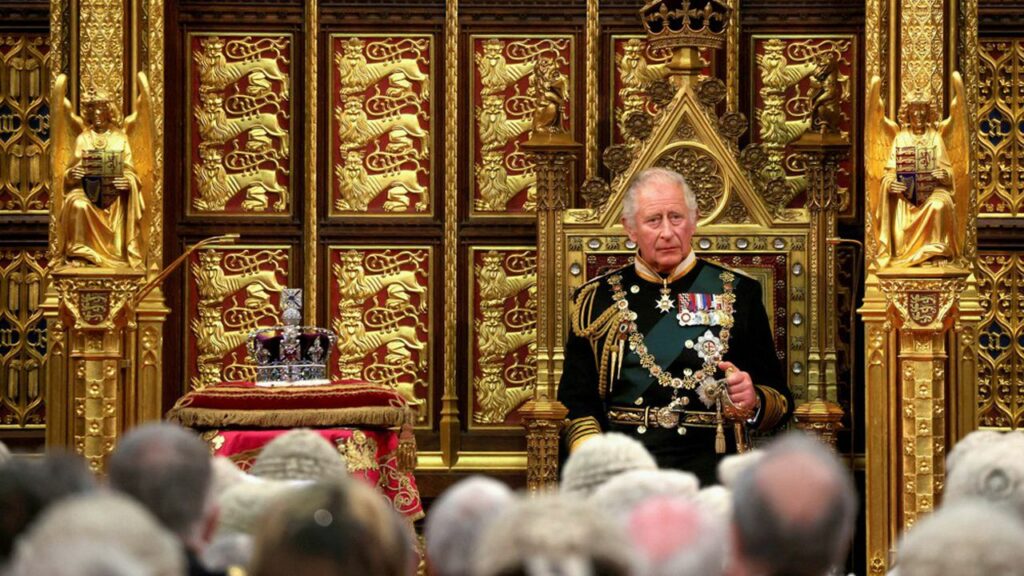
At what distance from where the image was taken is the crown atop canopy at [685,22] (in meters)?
7.83

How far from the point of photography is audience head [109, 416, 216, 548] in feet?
11.5

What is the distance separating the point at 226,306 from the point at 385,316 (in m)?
0.71

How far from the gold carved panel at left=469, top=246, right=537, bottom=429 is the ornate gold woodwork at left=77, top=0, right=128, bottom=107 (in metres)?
1.73

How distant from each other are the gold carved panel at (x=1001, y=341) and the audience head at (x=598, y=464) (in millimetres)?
4400

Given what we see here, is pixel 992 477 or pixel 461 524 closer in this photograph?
pixel 461 524

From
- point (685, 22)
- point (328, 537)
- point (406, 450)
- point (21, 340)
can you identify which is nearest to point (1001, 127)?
point (685, 22)

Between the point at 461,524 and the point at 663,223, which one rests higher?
the point at 663,223

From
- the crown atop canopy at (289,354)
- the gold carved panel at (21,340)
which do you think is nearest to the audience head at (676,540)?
the crown atop canopy at (289,354)

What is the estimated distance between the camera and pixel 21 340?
8.44m

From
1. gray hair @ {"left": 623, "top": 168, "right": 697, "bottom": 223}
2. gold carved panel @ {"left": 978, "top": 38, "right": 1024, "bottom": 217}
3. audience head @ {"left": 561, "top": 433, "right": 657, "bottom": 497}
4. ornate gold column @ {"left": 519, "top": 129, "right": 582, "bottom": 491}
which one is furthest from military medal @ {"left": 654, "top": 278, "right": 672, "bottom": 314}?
audience head @ {"left": 561, "top": 433, "right": 657, "bottom": 497}

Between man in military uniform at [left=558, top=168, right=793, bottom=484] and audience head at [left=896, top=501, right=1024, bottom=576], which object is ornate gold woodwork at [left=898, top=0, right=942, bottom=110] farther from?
audience head at [left=896, top=501, right=1024, bottom=576]

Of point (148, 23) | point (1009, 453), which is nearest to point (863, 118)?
point (148, 23)

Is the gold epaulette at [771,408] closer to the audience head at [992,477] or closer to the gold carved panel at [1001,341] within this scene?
the gold carved panel at [1001,341]

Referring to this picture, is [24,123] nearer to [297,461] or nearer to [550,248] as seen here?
[550,248]
